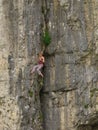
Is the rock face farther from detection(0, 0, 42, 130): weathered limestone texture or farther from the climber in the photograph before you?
the climber

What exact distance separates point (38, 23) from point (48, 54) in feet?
4.82

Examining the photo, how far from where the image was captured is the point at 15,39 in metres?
22.0

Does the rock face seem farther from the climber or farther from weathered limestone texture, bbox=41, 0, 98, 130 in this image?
the climber

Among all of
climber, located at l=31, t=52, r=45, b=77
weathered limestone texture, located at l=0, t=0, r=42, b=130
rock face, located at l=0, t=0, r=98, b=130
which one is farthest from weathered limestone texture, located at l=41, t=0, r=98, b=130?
weathered limestone texture, located at l=0, t=0, r=42, b=130

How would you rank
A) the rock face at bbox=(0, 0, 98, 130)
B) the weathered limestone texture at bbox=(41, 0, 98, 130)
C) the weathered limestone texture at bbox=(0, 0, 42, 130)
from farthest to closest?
the weathered limestone texture at bbox=(41, 0, 98, 130) < the rock face at bbox=(0, 0, 98, 130) < the weathered limestone texture at bbox=(0, 0, 42, 130)

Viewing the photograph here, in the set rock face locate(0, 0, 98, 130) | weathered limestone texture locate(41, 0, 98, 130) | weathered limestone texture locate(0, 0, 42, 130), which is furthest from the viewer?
weathered limestone texture locate(41, 0, 98, 130)

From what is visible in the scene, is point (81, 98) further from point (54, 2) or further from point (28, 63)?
point (54, 2)

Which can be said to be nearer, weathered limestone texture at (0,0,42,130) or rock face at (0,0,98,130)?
weathered limestone texture at (0,0,42,130)

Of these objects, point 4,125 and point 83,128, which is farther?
point 83,128

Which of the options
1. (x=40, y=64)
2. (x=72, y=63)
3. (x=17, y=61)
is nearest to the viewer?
→ (x=17, y=61)

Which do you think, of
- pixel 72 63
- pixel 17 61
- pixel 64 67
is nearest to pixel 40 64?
pixel 17 61

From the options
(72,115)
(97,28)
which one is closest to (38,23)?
(97,28)

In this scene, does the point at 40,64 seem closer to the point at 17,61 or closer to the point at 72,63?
the point at 17,61

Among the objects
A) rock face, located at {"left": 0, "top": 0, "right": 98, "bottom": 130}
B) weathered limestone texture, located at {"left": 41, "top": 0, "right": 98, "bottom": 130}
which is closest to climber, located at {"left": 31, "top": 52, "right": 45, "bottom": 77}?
rock face, located at {"left": 0, "top": 0, "right": 98, "bottom": 130}
